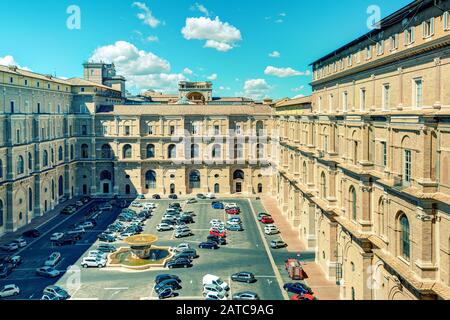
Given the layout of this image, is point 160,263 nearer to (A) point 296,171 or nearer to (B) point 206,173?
(A) point 296,171

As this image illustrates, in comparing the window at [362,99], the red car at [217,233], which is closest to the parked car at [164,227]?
the red car at [217,233]

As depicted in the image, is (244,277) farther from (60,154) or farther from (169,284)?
(60,154)

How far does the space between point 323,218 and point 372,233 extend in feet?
39.8

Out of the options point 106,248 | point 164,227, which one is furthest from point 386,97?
point 164,227

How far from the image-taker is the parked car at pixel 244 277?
40.6 metres

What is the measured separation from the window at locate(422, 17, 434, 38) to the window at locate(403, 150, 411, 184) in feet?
23.4

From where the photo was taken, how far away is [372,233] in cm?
3173

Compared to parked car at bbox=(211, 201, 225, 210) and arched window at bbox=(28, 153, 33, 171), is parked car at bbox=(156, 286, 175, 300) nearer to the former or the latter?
parked car at bbox=(211, 201, 225, 210)

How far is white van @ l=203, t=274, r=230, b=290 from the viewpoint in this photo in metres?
38.2

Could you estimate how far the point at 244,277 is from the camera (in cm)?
4069

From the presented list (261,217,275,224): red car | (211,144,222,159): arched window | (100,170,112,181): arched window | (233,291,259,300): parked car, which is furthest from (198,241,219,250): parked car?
(100,170,112,181): arched window

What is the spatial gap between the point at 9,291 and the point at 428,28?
3947 cm
